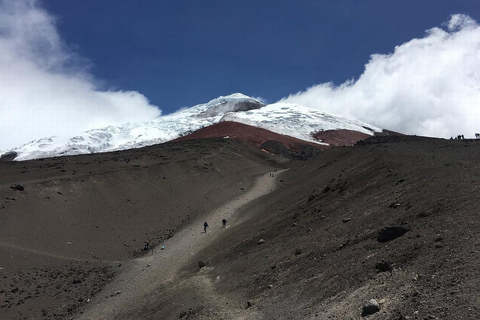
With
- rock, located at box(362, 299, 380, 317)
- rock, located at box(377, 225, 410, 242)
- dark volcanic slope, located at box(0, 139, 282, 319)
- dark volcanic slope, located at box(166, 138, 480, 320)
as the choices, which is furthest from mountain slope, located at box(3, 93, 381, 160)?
rock, located at box(362, 299, 380, 317)

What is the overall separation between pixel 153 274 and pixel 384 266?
470 inches

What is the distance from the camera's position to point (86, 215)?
25500 millimetres

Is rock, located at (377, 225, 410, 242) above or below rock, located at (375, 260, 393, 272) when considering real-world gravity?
above

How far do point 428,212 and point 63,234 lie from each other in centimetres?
1928

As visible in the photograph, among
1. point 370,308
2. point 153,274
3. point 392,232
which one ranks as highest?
point 392,232

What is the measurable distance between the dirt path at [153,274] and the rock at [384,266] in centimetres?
357

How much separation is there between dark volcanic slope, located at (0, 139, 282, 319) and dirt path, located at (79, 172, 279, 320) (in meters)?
1.05

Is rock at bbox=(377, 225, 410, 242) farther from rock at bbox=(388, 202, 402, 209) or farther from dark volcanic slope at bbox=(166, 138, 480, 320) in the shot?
rock at bbox=(388, 202, 402, 209)

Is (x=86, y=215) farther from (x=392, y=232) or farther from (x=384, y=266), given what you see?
(x=384, y=266)

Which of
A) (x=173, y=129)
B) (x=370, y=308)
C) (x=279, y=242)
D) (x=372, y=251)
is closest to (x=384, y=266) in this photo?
(x=372, y=251)

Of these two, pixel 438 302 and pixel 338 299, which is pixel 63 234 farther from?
pixel 438 302

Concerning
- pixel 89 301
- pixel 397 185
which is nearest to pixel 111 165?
pixel 89 301

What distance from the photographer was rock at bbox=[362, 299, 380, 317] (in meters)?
7.48

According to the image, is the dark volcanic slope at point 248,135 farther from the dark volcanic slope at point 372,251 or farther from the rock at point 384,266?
the rock at point 384,266
